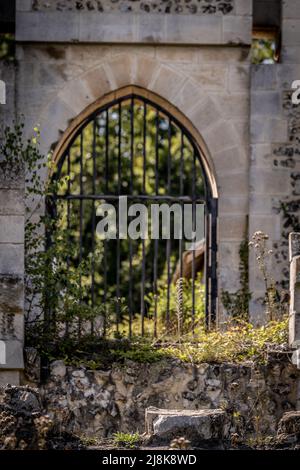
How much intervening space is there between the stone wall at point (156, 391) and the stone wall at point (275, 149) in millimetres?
3108

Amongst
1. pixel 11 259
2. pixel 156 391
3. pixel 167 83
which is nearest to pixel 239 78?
pixel 167 83

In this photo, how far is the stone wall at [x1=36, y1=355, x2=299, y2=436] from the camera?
902cm

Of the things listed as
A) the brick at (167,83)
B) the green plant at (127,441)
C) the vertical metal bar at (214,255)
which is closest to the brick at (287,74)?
the brick at (167,83)

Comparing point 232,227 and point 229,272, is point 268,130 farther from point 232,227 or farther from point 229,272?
point 229,272

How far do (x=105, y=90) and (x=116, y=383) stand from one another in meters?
4.04

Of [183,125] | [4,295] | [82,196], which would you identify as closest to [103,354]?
[4,295]

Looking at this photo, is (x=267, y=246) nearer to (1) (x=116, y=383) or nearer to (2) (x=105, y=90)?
(2) (x=105, y=90)

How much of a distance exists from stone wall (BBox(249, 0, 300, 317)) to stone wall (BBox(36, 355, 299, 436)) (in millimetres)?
3108

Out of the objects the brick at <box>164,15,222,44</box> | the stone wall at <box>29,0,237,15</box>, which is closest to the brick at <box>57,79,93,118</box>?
the stone wall at <box>29,0,237,15</box>

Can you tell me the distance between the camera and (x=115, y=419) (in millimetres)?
9047

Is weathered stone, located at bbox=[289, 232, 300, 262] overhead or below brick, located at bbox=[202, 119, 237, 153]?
below

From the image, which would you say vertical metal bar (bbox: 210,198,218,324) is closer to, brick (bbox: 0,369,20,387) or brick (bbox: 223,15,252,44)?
brick (bbox: 223,15,252,44)

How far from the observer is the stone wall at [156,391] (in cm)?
902
